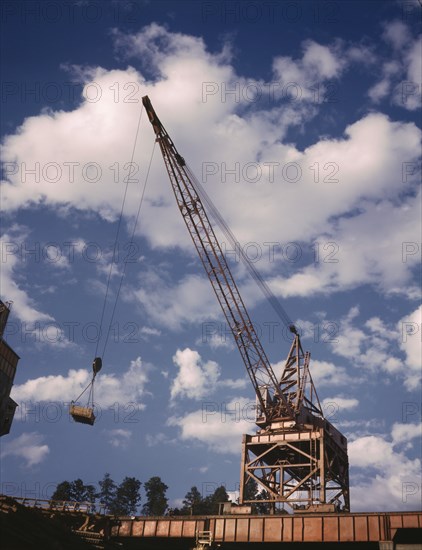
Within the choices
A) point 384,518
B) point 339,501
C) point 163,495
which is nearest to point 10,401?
point 339,501

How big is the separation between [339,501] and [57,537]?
101 ft

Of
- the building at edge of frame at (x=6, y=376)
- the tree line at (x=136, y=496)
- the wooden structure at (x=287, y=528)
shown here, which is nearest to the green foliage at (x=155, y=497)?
the tree line at (x=136, y=496)

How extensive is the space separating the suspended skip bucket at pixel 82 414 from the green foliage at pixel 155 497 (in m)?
82.8

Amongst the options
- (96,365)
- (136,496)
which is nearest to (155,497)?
(136,496)

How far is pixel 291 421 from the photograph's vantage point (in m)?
49.4

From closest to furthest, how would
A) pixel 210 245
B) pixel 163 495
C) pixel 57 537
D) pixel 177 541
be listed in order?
pixel 57 537 < pixel 177 541 < pixel 210 245 < pixel 163 495

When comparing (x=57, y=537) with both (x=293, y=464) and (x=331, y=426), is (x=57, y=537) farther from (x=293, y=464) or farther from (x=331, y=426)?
(x=331, y=426)

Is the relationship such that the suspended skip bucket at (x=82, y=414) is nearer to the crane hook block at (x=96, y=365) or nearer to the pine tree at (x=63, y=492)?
the crane hook block at (x=96, y=365)

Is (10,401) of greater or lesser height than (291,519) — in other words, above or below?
above

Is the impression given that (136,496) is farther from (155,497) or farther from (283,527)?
(283,527)

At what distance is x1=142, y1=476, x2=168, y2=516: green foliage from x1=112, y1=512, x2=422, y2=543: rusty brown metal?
82013 mm

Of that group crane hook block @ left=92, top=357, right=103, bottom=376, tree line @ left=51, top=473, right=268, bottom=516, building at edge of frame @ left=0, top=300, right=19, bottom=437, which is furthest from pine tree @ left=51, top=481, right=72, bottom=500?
crane hook block @ left=92, top=357, right=103, bottom=376

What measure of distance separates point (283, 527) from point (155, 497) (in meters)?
91.3

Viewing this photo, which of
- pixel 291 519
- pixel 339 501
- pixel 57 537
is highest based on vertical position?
pixel 339 501
